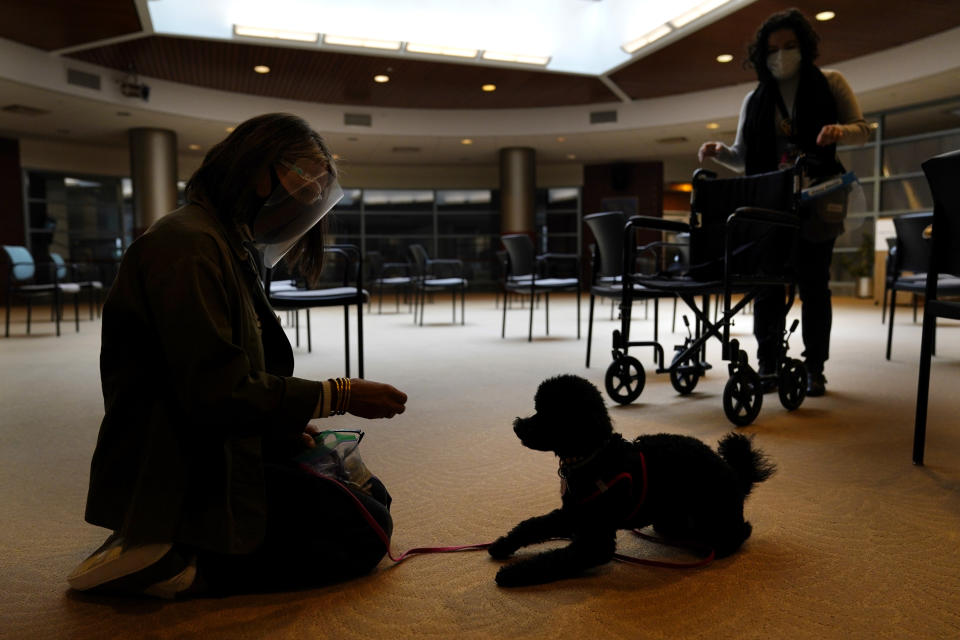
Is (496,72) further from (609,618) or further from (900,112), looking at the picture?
(609,618)

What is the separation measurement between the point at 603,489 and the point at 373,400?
47 centimetres

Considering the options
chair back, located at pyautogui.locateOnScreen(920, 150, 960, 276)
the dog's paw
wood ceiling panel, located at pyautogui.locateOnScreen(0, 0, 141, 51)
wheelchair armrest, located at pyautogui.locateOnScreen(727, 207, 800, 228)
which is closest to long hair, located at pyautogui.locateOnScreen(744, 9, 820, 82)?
wheelchair armrest, located at pyautogui.locateOnScreen(727, 207, 800, 228)

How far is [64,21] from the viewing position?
7.01 metres

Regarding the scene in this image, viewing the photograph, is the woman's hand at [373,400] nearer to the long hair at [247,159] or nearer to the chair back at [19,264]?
the long hair at [247,159]

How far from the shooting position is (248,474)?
1.19 meters

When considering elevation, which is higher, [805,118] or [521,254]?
[805,118]

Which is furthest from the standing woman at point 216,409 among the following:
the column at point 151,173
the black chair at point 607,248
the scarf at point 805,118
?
the column at point 151,173

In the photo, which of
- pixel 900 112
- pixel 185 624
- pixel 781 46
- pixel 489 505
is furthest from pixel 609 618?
pixel 900 112

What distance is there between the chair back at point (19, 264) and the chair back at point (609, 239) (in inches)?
208

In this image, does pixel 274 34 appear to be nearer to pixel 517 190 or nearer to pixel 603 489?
pixel 517 190

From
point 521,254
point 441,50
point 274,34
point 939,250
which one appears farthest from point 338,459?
point 441,50

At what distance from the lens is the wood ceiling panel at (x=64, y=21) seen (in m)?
6.55

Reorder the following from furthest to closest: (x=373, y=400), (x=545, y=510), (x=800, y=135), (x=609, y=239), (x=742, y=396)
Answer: (x=609, y=239), (x=800, y=135), (x=742, y=396), (x=545, y=510), (x=373, y=400)

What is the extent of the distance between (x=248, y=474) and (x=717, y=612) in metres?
0.86
